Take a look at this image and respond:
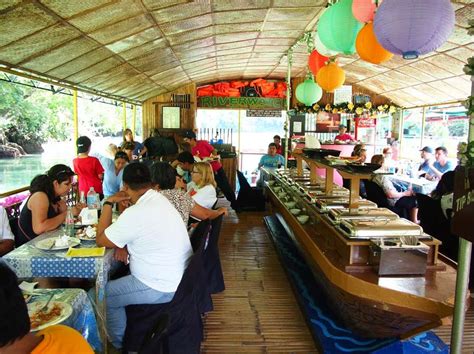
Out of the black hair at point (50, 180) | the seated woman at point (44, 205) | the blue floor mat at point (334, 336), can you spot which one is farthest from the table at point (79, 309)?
the blue floor mat at point (334, 336)

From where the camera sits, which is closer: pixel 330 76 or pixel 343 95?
pixel 330 76

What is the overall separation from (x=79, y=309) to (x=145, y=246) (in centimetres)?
52

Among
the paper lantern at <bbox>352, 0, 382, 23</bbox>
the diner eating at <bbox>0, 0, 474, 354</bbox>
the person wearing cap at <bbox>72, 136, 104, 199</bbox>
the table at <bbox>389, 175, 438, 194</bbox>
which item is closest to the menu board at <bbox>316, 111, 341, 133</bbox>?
the diner eating at <bbox>0, 0, 474, 354</bbox>

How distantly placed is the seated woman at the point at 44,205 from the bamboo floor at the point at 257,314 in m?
1.54

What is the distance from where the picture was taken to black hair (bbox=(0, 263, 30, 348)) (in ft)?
3.78

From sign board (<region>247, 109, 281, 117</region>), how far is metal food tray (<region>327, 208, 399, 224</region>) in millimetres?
9404

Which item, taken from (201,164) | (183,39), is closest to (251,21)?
(183,39)

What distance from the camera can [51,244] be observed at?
2676mm

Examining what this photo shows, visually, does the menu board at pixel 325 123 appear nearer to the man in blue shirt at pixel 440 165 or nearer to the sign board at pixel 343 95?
the sign board at pixel 343 95

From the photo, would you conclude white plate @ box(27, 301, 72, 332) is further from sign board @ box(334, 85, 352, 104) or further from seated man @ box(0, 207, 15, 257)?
sign board @ box(334, 85, 352, 104)

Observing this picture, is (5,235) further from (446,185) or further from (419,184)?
(419,184)

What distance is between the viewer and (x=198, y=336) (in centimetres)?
250

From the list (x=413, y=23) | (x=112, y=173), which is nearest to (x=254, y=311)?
(x=413, y=23)

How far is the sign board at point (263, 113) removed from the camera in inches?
483
